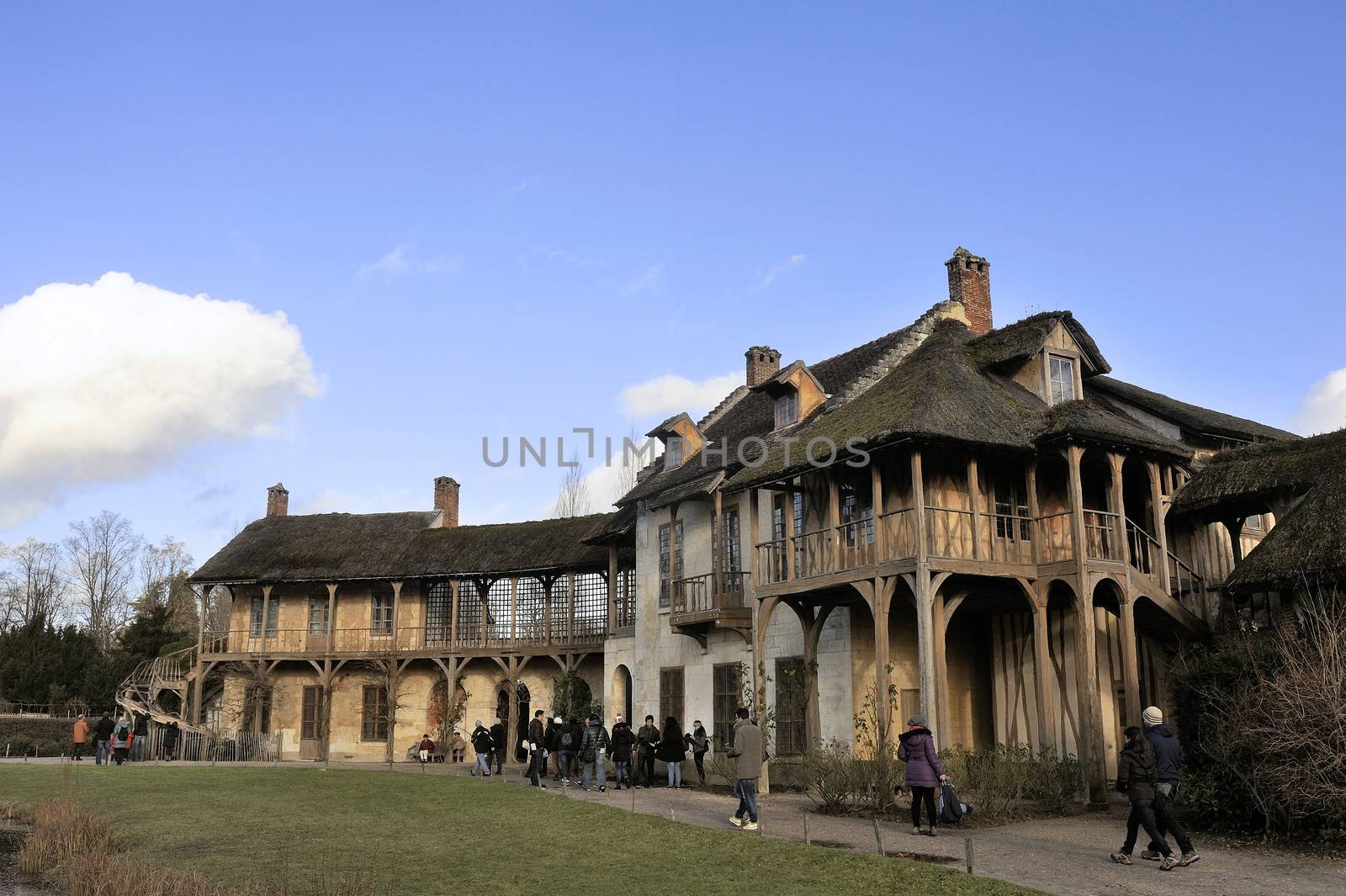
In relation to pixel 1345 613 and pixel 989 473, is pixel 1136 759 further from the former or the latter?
pixel 989 473

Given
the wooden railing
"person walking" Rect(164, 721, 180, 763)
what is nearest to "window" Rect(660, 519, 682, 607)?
the wooden railing

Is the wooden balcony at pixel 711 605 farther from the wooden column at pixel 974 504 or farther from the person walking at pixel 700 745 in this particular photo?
the wooden column at pixel 974 504

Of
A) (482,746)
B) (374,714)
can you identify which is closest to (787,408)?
(482,746)

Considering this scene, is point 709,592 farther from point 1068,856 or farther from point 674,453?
point 1068,856

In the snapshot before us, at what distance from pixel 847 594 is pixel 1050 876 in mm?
9485

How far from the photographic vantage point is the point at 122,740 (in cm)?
Result: 2978

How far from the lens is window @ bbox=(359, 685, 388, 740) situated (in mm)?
35938

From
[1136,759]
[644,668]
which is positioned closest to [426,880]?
[1136,759]

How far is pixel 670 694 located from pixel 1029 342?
11609mm

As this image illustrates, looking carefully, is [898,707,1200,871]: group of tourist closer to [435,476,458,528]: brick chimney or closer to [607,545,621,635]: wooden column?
[607,545,621,635]: wooden column

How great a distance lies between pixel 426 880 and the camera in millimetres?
10461

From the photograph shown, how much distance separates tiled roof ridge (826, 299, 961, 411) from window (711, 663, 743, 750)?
19.5 feet

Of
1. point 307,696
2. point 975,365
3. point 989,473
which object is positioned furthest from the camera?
point 307,696

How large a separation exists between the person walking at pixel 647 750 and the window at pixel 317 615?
18067mm
